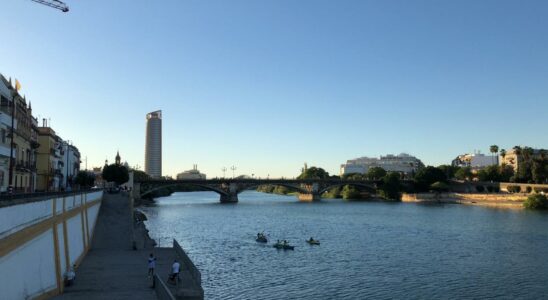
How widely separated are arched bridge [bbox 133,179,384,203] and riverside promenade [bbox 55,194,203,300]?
9534cm

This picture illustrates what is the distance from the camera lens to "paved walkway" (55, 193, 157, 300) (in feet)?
91.6

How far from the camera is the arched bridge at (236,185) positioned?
15762 centimetres

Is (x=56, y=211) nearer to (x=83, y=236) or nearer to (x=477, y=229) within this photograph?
(x=83, y=236)

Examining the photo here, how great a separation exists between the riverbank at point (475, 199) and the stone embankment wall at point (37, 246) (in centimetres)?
11912

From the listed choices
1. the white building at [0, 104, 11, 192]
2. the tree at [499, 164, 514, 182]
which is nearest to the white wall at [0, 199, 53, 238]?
the white building at [0, 104, 11, 192]

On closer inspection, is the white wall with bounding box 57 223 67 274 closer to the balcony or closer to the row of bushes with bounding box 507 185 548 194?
the balcony

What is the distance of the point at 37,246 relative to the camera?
80.2ft

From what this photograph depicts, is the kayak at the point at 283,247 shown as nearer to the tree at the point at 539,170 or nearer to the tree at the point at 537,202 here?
the tree at the point at 537,202

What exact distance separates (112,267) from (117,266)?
0.52 m

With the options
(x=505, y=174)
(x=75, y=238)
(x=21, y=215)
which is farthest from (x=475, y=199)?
(x=21, y=215)

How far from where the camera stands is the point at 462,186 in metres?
189

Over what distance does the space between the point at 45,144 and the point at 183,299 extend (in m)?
53.6

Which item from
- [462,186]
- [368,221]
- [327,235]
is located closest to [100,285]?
[327,235]

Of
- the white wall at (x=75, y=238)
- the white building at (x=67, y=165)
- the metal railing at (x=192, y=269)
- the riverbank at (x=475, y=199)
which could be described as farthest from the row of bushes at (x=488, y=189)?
the white wall at (x=75, y=238)
